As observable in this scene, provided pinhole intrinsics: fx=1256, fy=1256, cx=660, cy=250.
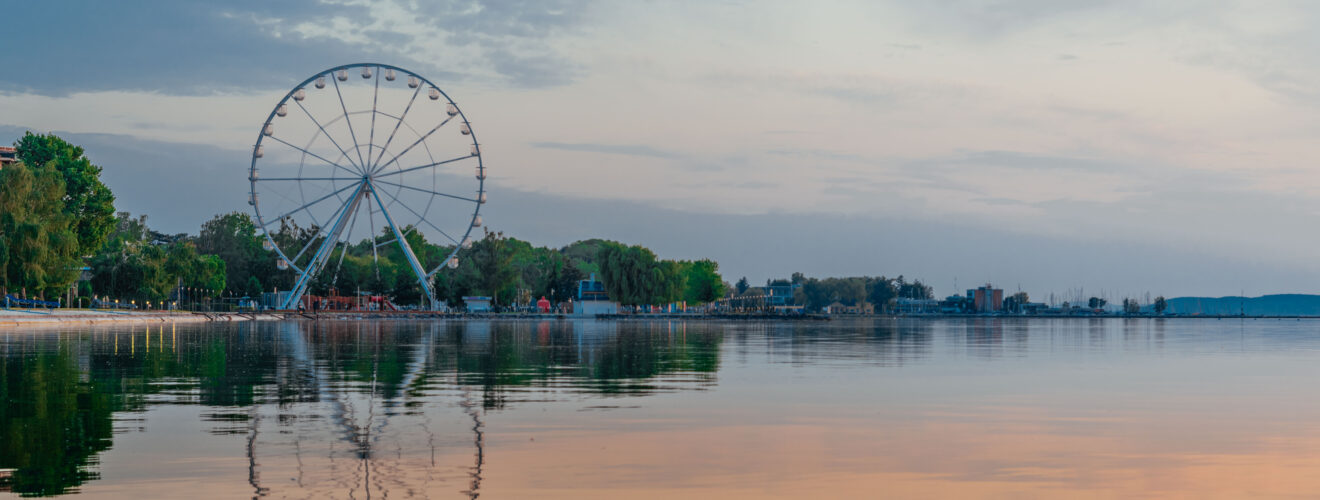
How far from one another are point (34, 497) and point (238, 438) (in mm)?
4443

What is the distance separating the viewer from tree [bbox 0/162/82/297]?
260ft

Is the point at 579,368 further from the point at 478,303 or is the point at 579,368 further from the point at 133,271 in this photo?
the point at 478,303

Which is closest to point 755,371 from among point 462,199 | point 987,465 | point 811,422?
point 811,422

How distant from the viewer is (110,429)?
637 inches

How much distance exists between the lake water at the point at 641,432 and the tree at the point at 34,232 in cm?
5281

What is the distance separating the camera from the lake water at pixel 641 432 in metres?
12.5

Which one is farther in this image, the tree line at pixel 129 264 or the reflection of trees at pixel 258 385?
the tree line at pixel 129 264

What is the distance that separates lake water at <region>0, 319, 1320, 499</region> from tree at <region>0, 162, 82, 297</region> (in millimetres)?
52813

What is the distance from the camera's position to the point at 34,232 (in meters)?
79.4

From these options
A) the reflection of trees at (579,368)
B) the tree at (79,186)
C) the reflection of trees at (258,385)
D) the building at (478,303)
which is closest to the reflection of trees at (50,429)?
the reflection of trees at (258,385)

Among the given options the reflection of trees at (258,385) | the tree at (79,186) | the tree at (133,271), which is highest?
the tree at (79,186)

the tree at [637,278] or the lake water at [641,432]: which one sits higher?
the tree at [637,278]

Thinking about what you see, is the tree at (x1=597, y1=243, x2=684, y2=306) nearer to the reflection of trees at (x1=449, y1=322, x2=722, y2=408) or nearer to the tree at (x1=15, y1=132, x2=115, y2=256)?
the tree at (x1=15, y1=132, x2=115, y2=256)

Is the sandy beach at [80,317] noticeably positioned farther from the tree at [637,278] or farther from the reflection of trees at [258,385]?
the tree at [637,278]
